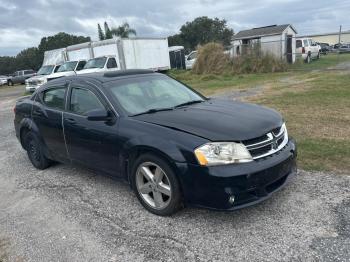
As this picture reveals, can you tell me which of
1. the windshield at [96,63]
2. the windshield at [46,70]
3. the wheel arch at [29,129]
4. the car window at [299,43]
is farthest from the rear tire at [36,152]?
the car window at [299,43]

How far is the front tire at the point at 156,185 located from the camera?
391 cm

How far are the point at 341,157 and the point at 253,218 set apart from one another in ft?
7.39

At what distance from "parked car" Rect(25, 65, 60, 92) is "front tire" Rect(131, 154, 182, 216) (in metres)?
18.6

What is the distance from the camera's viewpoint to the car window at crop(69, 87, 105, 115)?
4891 millimetres

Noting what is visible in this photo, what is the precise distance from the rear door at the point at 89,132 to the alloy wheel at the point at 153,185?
0.45 meters

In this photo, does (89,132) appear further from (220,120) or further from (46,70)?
(46,70)

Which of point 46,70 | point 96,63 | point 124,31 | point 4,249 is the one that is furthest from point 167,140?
point 124,31

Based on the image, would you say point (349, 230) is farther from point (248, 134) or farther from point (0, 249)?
point (0, 249)

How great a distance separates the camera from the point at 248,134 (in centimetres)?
382

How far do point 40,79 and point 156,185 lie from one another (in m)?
20.2

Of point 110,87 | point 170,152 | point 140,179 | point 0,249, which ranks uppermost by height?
point 110,87

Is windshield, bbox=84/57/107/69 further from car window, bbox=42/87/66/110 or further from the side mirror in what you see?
the side mirror

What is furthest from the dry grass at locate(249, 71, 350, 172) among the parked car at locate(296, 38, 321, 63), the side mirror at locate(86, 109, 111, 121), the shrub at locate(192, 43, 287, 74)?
the parked car at locate(296, 38, 321, 63)

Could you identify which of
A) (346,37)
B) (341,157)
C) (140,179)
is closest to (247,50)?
(341,157)
